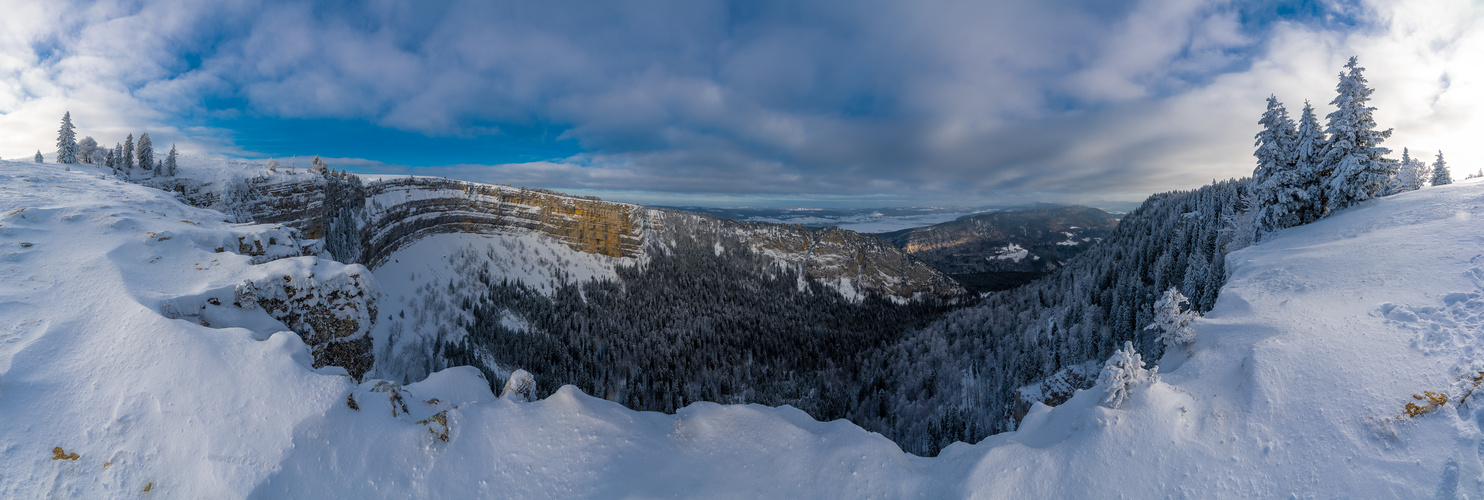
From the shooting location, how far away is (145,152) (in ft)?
149

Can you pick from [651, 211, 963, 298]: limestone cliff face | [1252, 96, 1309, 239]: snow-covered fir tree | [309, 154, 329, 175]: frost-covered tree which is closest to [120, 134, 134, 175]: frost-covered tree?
[309, 154, 329, 175]: frost-covered tree

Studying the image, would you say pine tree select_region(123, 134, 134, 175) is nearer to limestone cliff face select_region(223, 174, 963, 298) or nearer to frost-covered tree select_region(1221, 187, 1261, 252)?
limestone cliff face select_region(223, 174, 963, 298)

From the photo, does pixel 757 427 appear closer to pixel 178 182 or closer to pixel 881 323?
pixel 178 182

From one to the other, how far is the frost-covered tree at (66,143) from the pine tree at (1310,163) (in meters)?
104

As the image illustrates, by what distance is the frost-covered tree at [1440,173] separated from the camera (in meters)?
45.4

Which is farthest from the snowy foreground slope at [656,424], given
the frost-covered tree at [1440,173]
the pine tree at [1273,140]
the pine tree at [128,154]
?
the frost-covered tree at [1440,173]

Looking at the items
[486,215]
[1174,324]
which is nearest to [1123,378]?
[1174,324]

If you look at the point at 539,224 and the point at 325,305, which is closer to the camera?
the point at 325,305

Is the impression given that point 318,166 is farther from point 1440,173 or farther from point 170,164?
point 1440,173

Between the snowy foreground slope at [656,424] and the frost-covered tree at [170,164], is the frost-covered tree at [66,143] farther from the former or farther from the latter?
the snowy foreground slope at [656,424]

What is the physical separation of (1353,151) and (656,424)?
4416 cm

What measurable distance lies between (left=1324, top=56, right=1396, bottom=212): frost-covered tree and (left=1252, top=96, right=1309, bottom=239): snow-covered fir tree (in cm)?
136

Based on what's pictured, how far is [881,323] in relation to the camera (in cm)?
12794

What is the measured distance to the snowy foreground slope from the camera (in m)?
8.77
